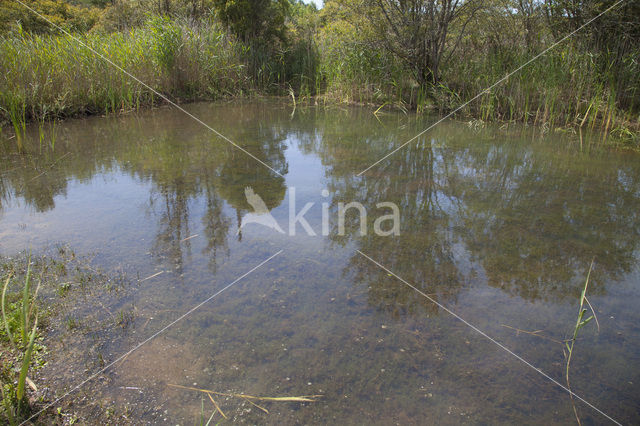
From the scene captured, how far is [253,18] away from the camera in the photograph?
457 inches

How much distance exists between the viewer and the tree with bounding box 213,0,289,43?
1121 centimetres

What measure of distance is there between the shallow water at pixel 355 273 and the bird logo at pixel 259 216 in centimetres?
6

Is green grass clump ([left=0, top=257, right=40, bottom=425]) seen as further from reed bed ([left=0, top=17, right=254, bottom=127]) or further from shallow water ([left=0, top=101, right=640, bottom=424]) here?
reed bed ([left=0, top=17, right=254, bottom=127])

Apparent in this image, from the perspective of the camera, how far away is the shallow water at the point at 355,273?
1709 millimetres

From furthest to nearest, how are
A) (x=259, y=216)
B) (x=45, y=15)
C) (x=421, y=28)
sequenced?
1. (x=45, y=15)
2. (x=421, y=28)
3. (x=259, y=216)

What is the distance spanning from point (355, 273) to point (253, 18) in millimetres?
10811

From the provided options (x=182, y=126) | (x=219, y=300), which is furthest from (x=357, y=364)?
(x=182, y=126)

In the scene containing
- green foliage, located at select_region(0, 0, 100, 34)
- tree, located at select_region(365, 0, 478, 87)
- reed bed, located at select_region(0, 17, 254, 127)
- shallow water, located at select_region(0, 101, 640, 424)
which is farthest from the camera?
green foliage, located at select_region(0, 0, 100, 34)

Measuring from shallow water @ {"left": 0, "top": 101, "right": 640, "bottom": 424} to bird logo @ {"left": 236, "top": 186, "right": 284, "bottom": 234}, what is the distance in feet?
0.21

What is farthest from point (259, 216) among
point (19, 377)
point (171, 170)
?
point (19, 377)

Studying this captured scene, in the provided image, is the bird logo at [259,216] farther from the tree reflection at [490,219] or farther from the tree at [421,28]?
the tree at [421,28]

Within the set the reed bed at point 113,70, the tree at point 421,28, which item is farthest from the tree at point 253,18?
the tree at point 421,28

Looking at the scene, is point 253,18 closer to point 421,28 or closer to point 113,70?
point 421,28

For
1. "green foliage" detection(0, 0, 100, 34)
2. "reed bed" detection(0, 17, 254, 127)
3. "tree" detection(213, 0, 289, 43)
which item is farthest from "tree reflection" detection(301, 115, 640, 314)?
"green foliage" detection(0, 0, 100, 34)
